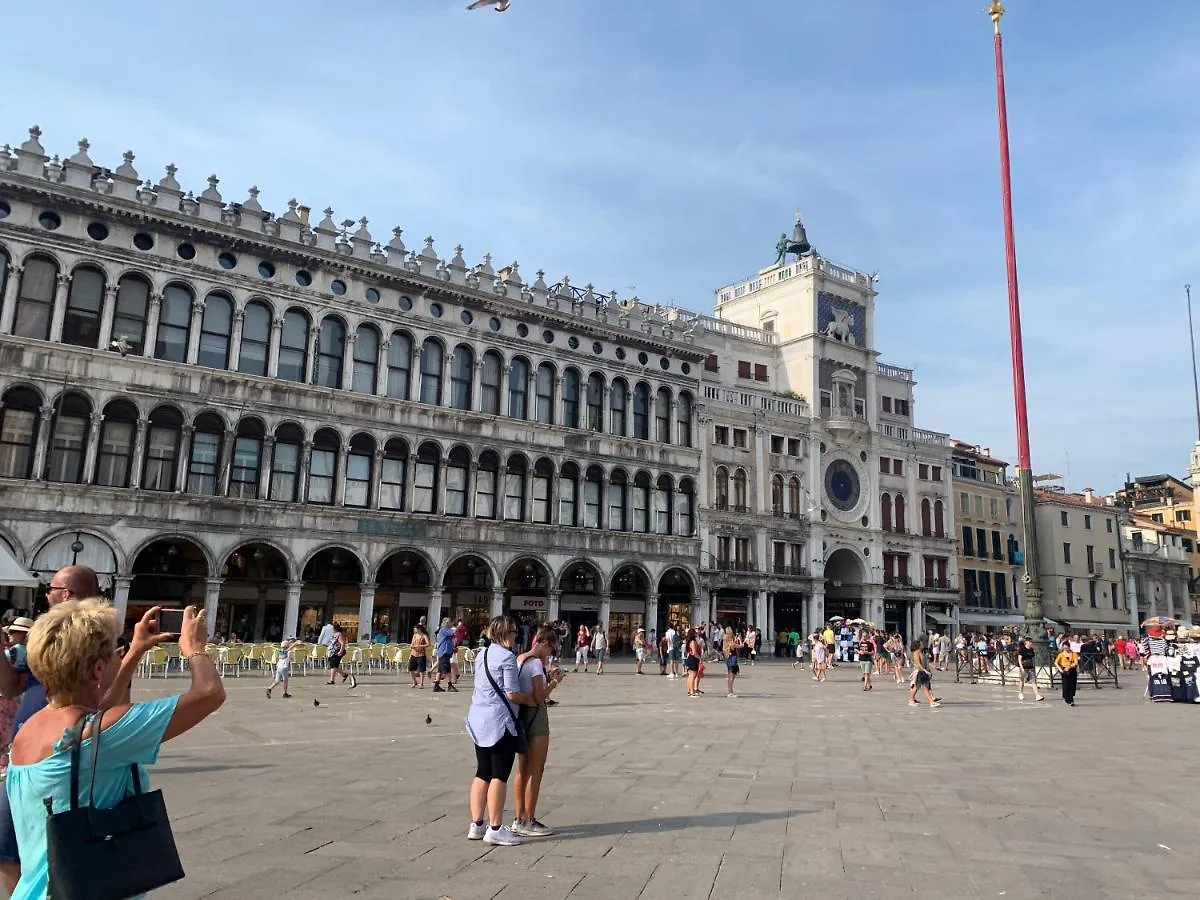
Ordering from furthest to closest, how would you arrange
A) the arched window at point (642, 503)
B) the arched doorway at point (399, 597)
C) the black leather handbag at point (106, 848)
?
the arched window at point (642, 503), the arched doorway at point (399, 597), the black leather handbag at point (106, 848)

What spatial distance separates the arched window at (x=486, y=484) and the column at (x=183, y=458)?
10638mm

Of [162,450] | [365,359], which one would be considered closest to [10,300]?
[162,450]

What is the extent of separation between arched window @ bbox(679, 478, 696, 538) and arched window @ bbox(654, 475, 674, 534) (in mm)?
546

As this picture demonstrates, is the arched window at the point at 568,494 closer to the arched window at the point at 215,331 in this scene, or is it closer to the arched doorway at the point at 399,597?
the arched doorway at the point at 399,597

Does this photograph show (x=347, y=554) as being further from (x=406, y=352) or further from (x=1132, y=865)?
(x=1132, y=865)

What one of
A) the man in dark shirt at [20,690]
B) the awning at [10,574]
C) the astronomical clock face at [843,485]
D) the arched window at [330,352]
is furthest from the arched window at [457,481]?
the man in dark shirt at [20,690]

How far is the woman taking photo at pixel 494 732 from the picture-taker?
6.77 meters

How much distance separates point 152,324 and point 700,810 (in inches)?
1068

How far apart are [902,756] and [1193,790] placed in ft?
Answer: 10.9

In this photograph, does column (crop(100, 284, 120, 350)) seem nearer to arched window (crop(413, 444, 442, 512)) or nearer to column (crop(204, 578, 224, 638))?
column (crop(204, 578, 224, 638))

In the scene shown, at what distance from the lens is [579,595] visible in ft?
127

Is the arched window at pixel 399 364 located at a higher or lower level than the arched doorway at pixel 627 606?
higher

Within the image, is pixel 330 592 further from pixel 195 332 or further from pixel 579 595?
pixel 579 595

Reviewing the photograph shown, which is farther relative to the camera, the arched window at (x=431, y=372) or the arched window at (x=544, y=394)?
the arched window at (x=544, y=394)
